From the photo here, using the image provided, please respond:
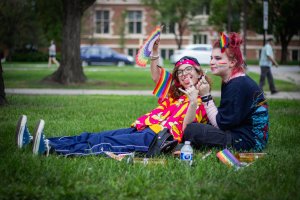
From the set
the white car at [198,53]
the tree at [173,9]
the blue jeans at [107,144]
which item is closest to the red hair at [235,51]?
the blue jeans at [107,144]

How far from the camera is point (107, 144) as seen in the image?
5.45 m

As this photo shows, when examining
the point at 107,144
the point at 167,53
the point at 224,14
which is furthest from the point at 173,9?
the point at 107,144

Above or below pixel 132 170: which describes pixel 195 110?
above

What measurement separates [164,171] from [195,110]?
1.02 m

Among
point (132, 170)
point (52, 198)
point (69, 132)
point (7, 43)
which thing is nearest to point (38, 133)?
point (132, 170)

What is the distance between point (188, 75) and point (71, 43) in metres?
13.5

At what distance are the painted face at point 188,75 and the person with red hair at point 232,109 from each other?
22 centimetres

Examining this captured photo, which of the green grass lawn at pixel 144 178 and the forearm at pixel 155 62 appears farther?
the forearm at pixel 155 62

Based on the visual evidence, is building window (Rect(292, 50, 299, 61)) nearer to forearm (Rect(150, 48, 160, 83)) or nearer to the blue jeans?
forearm (Rect(150, 48, 160, 83))

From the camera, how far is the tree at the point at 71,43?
60.3ft

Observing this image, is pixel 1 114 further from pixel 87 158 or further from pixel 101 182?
pixel 101 182

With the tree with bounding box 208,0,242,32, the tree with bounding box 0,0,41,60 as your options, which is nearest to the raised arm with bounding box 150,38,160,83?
the tree with bounding box 0,0,41,60

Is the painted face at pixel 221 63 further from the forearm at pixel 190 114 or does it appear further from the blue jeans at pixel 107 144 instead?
the blue jeans at pixel 107 144

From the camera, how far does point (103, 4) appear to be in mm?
56312
